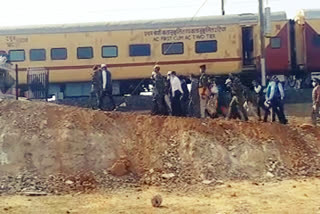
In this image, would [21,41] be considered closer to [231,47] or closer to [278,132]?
[231,47]

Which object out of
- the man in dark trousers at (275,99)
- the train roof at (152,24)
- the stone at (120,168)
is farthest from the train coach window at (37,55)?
the stone at (120,168)

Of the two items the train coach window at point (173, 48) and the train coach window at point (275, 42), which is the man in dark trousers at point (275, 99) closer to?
the train coach window at point (173, 48)

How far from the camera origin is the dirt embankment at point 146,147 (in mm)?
15898

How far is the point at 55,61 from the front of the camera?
28.4 meters

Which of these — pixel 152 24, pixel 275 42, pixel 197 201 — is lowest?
pixel 197 201

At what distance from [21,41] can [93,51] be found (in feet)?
9.57

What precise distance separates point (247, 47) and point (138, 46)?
4.41m

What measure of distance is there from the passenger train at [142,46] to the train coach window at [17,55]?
40mm

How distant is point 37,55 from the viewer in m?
28.4

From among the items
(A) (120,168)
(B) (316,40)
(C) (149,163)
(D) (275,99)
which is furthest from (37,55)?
(A) (120,168)

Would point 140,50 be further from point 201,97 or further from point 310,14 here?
point 201,97

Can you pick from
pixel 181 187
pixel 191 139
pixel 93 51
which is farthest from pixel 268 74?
pixel 181 187

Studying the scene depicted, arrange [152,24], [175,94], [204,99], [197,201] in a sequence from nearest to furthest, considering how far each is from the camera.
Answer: [197,201] → [175,94] → [204,99] → [152,24]

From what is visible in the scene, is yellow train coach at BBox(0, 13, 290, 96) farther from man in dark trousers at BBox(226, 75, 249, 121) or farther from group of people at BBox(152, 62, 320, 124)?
man in dark trousers at BBox(226, 75, 249, 121)
